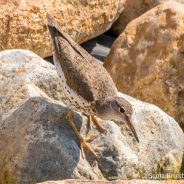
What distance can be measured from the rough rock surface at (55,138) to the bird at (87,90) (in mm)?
176

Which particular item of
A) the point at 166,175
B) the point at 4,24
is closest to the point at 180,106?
the point at 166,175

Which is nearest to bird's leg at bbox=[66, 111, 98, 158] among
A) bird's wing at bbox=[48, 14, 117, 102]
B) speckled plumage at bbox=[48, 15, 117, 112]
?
speckled plumage at bbox=[48, 15, 117, 112]

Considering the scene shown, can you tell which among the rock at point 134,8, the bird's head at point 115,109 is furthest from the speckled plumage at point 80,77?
the rock at point 134,8

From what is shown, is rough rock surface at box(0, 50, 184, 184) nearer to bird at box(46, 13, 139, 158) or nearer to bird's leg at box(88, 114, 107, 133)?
bird's leg at box(88, 114, 107, 133)

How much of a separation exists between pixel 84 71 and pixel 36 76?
0.71 meters

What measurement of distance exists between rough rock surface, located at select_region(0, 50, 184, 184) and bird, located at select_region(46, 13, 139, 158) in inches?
6.9

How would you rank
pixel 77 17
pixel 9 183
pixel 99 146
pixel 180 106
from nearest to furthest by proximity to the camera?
1. pixel 9 183
2. pixel 99 146
3. pixel 180 106
4. pixel 77 17

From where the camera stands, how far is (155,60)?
33.1ft

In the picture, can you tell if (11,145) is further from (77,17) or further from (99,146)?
(77,17)

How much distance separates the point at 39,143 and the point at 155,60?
3571 millimetres

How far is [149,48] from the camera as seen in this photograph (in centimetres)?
1030

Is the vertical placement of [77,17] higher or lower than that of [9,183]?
higher

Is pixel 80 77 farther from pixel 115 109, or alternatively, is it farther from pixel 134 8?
pixel 134 8

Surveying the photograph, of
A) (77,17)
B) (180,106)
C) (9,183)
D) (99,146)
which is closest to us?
(9,183)
